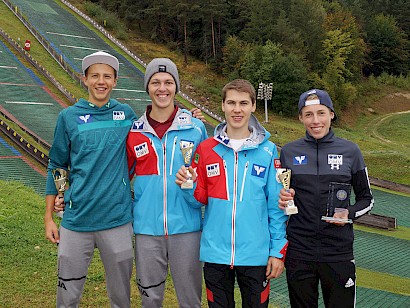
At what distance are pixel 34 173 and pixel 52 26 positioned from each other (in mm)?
26876

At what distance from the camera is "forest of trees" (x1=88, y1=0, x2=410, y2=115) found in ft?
116

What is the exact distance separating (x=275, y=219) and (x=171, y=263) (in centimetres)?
86

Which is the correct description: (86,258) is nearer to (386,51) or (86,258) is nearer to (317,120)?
(317,120)

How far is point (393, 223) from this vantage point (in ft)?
38.2

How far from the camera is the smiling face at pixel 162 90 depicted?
374cm

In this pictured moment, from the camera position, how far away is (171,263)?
3.71 metres

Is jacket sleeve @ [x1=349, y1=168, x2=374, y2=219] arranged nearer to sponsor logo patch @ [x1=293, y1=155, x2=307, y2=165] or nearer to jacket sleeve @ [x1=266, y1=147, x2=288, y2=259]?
sponsor logo patch @ [x1=293, y1=155, x2=307, y2=165]

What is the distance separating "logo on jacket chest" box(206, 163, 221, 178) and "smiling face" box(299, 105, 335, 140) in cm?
76

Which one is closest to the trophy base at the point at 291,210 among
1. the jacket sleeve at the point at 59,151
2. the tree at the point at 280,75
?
the jacket sleeve at the point at 59,151

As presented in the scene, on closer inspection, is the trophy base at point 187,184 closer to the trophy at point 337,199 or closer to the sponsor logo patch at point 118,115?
the sponsor logo patch at point 118,115

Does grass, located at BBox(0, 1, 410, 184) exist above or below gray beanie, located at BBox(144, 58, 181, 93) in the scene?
below

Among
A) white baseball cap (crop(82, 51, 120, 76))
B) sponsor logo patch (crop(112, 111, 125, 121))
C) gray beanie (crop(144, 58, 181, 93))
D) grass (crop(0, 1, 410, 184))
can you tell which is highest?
white baseball cap (crop(82, 51, 120, 76))

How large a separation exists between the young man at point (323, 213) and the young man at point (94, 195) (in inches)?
49.9

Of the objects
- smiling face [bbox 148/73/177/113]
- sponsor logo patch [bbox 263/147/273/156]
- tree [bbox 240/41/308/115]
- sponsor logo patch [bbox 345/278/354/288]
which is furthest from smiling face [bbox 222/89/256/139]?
tree [bbox 240/41/308/115]
